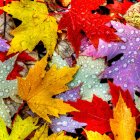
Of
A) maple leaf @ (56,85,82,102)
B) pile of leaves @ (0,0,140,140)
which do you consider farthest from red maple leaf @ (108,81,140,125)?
maple leaf @ (56,85,82,102)

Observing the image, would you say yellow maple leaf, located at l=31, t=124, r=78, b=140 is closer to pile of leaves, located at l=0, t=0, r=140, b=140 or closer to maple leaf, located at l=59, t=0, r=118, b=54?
pile of leaves, located at l=0, t=0, r=140, b=140

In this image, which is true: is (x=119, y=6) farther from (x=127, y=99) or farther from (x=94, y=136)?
(x=94, y=136)

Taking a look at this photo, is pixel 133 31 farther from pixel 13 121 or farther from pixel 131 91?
pixel 13 121

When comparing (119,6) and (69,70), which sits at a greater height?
(119,6)

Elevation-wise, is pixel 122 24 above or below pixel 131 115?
above

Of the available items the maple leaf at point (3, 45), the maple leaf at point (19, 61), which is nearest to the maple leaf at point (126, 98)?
the maple leaf at point (19, 61)

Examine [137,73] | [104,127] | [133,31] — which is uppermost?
[133,31]

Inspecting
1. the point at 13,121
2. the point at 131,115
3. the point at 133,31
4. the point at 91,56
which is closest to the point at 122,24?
the point at 133,31

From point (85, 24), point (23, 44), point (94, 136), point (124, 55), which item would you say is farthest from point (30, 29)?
point (94, 136)
